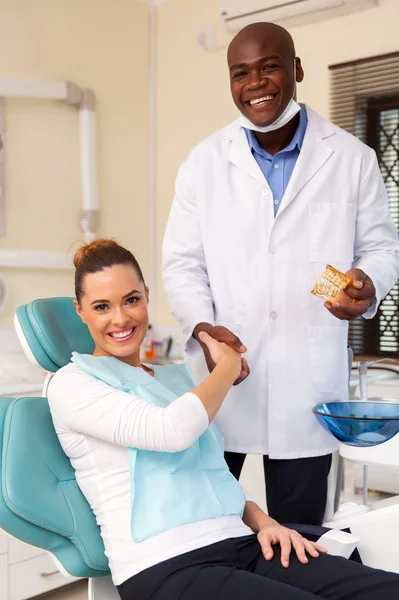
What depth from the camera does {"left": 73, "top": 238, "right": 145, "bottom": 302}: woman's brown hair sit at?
1.40 meters

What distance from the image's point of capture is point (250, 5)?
3.28 metres

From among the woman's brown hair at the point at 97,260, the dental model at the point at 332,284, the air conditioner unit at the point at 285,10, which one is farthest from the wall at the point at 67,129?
the dental model at the point at 332,284

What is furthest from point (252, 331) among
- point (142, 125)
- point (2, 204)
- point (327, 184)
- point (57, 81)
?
point (142, 125)

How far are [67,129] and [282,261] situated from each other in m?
2.17

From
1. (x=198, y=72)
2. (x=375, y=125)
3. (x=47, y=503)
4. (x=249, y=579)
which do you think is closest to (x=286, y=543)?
(x=249, y=579)

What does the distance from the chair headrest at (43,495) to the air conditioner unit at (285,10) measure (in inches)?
94.5

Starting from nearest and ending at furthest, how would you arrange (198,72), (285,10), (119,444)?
(119,444) < (285,10) < (198,72)

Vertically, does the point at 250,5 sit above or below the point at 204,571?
above

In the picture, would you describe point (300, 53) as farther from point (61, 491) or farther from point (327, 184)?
point (61, 491)

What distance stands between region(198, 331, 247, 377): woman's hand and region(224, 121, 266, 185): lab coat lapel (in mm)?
439

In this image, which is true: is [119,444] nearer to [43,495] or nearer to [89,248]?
[43,495]

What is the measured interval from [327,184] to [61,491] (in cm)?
89

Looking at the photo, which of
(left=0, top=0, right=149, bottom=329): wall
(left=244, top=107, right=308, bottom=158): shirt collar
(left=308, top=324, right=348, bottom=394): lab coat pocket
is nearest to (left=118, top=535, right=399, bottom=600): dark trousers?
(left=308, top=324, right=348, bottom=394): lab coat pocket

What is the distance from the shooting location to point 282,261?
1.62m
